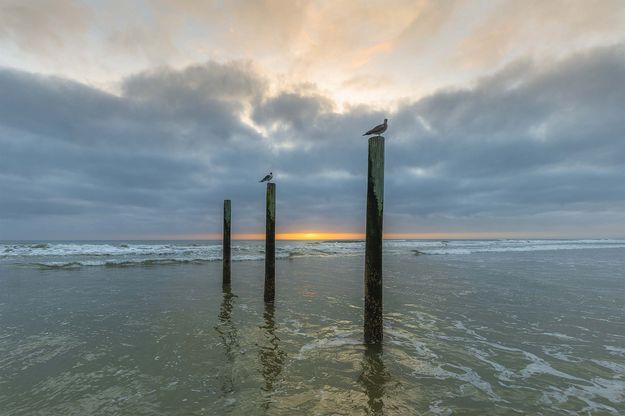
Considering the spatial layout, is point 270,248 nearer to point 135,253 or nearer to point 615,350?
point 615,350

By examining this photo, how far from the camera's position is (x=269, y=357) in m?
6.55

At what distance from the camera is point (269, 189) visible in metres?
12.2

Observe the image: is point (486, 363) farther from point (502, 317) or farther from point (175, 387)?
point (175, 387)

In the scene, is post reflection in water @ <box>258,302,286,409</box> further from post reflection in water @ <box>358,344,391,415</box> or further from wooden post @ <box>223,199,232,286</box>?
wooden post @ <box>223,199,232,286</box>

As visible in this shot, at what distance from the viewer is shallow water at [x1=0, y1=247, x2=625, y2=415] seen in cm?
481

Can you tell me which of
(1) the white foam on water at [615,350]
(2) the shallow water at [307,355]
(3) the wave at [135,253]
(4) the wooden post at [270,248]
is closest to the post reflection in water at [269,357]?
(2) the shallow water at [307,355]

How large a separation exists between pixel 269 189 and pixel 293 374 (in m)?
7.47

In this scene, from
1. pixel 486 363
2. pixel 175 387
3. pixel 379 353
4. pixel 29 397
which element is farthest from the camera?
pixel 379 353

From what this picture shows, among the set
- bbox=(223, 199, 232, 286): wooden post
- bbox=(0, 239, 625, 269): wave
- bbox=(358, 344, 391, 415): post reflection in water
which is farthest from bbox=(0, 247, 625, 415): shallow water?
bbox=(0, 239, 625, 269): wave

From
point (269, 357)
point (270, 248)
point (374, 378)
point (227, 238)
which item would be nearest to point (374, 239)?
point (374, 378)

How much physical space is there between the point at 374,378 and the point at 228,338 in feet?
12.1

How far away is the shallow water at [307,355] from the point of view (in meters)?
4.81

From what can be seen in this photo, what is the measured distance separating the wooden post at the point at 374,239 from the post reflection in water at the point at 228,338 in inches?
114

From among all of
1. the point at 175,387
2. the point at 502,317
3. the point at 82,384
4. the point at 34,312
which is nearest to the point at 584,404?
the point at 502,317
